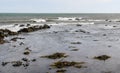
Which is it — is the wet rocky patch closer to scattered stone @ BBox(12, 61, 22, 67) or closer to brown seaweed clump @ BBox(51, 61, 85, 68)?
brown seaweed clump @ BBox(51, 61, 85, 68)

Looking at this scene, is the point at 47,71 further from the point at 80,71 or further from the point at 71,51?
the point at 71,51

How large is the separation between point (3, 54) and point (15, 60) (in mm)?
3794

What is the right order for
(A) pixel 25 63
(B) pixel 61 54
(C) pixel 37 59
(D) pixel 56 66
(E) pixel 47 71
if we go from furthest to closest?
(B) pixel 61 54
(C) pixel 37 59
(A) pixel 25 63
(D) pixel 56 66
(E) pixel 47 71

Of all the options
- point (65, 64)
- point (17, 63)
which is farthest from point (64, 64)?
point (17, 63)

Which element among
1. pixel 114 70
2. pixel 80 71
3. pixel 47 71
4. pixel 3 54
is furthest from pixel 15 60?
pixel 114 70

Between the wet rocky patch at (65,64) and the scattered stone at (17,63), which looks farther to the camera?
the scattered stone at (17,63)

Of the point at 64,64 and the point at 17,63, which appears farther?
the point at 17,63

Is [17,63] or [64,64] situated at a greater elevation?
[64,64]

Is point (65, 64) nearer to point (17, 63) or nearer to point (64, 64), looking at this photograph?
point (64, 64)

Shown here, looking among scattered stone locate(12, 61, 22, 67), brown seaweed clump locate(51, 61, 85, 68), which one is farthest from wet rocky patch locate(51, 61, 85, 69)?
scattered stone locate(12, 61, 22, 67)

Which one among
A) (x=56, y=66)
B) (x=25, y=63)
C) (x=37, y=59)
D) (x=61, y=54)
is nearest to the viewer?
(x=56, y=66)

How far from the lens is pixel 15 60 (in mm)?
24188

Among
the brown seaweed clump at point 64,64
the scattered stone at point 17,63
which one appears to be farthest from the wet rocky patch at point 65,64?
the scattered stone at point 17,63

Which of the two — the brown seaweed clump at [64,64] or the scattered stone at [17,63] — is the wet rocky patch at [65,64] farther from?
the scattered stone at [17,63]
